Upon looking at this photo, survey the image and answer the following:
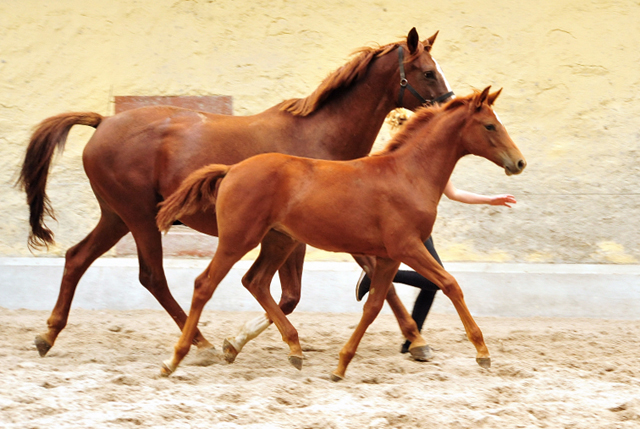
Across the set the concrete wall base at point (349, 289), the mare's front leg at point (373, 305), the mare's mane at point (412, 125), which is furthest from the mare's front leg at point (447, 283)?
the concrete wall base at point (349, 289)

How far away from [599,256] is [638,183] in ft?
2.40

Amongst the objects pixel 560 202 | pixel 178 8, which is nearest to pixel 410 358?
pixel 560 202

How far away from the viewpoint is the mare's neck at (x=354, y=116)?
3.69 m

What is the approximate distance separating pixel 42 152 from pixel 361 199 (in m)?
2.12

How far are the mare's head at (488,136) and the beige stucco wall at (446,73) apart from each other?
2.63m

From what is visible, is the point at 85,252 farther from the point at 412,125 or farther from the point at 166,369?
the point at 412,125

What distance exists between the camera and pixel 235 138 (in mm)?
3693

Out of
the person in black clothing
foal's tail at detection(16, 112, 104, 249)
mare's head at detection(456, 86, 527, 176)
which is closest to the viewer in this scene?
mare's head at detection(456, 86, 527, 176)

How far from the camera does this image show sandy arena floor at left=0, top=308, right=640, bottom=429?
8.04 ft

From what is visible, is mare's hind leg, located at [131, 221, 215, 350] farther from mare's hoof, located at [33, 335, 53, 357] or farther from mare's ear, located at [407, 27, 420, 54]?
mare's ear, located at [407, 27, 420, 54]

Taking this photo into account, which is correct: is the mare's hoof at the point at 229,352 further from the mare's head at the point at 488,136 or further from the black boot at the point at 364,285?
the mare's head at the point at 488,136

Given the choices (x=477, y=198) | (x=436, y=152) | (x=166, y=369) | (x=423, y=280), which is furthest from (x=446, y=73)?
(x=166, y=369)

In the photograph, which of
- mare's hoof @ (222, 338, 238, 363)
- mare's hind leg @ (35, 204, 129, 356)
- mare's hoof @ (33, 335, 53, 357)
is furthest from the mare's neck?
mare's hoof @ (33, 335, 53, 357)

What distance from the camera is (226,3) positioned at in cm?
599
